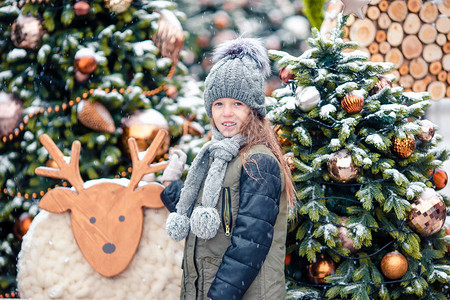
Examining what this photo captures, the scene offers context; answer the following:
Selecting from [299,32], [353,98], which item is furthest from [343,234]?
[299,32]

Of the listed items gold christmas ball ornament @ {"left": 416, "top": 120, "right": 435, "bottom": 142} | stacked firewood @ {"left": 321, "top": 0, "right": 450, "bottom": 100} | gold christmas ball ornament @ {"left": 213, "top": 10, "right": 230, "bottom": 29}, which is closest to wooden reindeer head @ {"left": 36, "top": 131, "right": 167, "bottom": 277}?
gold christmas ball ornament @ {"left": 416, "top": 120, "right": 435, "bottom": 142}

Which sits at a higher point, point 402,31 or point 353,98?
point 353,98

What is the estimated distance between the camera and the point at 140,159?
2312 millimetres

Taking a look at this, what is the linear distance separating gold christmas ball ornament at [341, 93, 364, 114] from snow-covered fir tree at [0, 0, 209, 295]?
1.22 meters

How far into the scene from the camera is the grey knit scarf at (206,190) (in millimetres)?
1669

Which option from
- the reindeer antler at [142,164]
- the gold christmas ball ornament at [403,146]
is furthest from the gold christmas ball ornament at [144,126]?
the gold christmas ball ornament at [403,146]

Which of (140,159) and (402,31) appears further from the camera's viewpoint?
(402,31)

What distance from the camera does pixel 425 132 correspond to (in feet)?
7.38

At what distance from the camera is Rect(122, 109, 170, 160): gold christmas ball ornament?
296cm

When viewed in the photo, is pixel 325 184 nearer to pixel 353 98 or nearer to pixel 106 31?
pixel 353 98

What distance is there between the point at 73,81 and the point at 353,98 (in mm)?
1870

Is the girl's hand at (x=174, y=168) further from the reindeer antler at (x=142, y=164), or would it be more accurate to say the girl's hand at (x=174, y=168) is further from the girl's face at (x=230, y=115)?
the girl's face at (x=230, y=115)

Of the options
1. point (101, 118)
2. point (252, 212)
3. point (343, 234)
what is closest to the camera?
point (252, 212)

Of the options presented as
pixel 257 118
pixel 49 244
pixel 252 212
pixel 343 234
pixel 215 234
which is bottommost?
pixel 49 244
